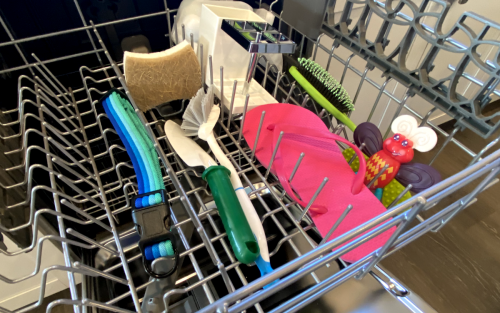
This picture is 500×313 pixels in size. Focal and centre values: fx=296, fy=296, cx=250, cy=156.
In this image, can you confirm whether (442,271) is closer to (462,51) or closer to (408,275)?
(408,275)

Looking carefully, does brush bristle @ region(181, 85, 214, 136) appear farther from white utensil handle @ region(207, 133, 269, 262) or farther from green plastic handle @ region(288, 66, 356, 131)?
green plastic handle @ region(288, 66, 356, 131)

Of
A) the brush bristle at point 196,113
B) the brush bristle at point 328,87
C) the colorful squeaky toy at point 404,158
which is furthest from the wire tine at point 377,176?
the brush bristle at point 196,113

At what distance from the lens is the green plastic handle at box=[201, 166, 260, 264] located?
0.33 metres

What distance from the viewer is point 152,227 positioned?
1.10 ft

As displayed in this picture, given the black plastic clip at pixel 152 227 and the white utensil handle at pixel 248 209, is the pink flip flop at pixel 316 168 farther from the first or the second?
the black plastic clip at pixel 152 227

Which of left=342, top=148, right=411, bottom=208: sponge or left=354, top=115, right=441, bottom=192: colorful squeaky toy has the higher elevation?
left=354, top=115, right=441, bottom=192: colorful squeaky toy

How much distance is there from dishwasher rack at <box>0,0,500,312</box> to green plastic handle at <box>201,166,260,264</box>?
29 millimetres

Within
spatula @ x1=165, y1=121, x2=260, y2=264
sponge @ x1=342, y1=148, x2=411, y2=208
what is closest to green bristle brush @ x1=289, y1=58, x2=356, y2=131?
sponge @ x1=342, y1=148, x2=411, y2=208

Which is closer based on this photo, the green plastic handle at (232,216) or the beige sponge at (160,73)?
the green plastic handle at (232,216)

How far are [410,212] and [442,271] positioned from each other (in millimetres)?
935

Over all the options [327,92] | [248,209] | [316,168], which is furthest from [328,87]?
[248,209]

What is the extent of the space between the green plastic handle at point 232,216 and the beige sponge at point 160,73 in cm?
19

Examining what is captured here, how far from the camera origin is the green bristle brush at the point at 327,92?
501 millimetres

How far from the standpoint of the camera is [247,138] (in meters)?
0.50
